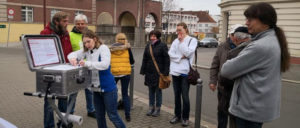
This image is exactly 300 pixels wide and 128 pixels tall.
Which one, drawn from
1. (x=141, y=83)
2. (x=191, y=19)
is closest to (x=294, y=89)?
(x=141, y=83)

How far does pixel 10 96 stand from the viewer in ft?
23.7

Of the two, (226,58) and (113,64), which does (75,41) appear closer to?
(113,64)

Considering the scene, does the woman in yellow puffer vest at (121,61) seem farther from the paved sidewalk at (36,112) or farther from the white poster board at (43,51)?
the white poster board at (43,51)

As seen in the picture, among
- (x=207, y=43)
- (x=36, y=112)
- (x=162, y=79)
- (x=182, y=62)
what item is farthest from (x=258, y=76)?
(x=207, y=43)

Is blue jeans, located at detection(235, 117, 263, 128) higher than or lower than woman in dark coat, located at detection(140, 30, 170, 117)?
lower

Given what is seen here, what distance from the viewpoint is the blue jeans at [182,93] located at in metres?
5.17

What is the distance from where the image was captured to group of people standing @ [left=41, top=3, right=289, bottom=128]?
2523mm

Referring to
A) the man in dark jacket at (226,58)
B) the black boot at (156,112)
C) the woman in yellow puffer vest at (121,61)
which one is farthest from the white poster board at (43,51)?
the black boot at (156,112)

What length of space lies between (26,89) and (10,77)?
101 inches

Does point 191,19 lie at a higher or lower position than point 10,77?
higher

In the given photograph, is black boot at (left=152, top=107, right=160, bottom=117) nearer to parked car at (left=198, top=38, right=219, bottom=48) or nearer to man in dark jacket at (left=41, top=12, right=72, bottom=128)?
man in dark jacket at (left=41, top=12, right=72, bottom=128)

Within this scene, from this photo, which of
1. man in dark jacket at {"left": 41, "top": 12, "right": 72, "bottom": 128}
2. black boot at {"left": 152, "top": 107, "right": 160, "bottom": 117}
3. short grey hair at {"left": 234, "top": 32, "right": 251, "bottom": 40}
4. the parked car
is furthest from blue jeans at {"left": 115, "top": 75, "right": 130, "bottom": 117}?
the parked car

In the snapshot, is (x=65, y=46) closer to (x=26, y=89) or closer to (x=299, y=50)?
(x=26, y=89)

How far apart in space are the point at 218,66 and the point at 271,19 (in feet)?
5.96
